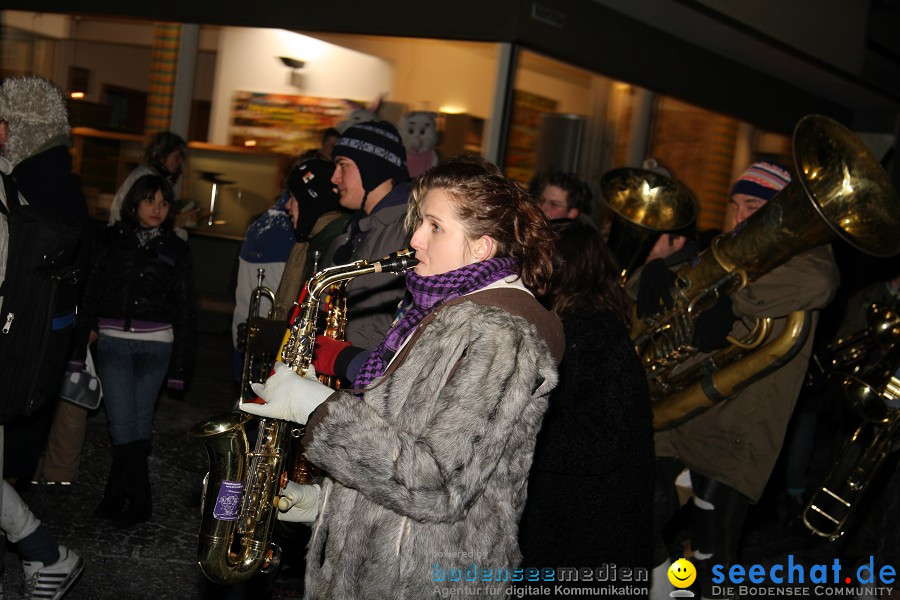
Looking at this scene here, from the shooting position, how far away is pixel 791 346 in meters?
4.34

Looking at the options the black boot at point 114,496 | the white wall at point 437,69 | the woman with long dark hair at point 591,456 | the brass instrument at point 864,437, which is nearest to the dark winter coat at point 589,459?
the woman with long dark hair at point 591,456

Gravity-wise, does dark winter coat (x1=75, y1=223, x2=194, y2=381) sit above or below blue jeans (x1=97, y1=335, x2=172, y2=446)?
above

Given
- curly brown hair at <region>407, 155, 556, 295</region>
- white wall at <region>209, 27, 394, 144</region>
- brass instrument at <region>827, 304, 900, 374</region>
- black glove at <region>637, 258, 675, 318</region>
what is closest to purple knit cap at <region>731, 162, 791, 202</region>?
black glove at <region>637, 258, 675, 318</region>

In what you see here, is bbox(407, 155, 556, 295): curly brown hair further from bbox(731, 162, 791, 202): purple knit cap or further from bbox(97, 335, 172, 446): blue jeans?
bbox(97, 335, 172, 446): blue jeans

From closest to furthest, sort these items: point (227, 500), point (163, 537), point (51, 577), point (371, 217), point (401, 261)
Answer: point (401, 261) < point (227, 500) < point (51, 577) < point (371, 217) < point (163, 537)

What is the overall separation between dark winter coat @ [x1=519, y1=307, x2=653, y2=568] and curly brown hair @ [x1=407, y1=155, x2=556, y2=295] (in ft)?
2.69

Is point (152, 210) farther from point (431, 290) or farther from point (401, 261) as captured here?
point (431, 290)

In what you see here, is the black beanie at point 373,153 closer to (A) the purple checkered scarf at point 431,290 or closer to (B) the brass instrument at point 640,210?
(B) the brass instrument at point 640,210

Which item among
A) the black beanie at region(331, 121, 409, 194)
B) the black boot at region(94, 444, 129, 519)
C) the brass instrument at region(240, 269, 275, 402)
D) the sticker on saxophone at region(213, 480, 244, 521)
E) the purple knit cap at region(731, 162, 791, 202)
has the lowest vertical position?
the black boot at region(94, 444, 129, 519)

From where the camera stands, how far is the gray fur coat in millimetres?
2266

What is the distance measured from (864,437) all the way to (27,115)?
4189 millimetres

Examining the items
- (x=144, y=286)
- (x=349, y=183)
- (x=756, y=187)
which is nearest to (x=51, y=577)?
(x=144, y=286)

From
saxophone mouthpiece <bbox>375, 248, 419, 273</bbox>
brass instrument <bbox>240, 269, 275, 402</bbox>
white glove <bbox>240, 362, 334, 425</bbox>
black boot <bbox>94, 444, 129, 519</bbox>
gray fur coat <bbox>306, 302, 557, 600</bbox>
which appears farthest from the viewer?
black boot <bbox>94, 444, 129, 519</bbox>

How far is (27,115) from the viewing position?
4297mm
